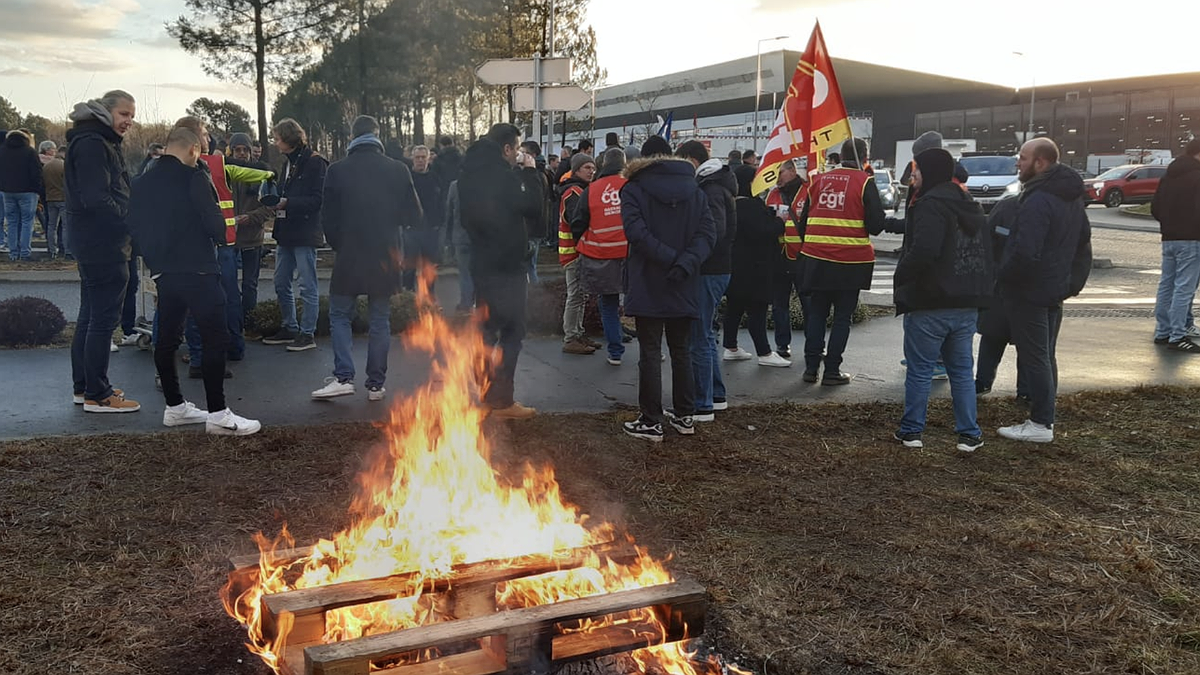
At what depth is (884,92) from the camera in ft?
257

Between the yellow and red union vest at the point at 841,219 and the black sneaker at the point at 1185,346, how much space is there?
14.2 feet

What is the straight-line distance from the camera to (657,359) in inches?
252

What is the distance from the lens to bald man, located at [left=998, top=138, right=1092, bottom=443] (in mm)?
6340

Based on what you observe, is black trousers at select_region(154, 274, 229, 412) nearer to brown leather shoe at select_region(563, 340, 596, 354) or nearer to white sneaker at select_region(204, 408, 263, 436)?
white sneaker at select_region(204, 408, 263, 436)

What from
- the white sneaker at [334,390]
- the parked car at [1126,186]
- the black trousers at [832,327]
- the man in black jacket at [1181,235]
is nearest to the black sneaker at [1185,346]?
the man in black jacket at [1181,235]

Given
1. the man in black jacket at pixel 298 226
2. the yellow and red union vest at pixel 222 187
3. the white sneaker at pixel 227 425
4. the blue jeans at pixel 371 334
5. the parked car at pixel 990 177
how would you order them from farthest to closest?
1. the parked car at pixel 990 177
2. the man in black jacket at pixel 298 226
3. the yellow and red union vest at pixel 222 187
4. the blue jeans at pixel 371 334
5. the white sneaker at pixel 227 425

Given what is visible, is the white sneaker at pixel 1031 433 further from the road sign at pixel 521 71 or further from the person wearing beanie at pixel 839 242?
the road sign at pixel 521 71

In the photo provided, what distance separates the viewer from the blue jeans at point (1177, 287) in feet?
31.5

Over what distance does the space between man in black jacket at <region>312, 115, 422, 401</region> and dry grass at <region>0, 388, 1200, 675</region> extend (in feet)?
3.76

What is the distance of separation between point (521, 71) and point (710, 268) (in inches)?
279

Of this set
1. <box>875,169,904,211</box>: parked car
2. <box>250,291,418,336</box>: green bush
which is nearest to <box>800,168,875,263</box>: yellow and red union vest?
<box>250,291,418,336</box>: green bush

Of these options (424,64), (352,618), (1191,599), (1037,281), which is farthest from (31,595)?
(424,64)

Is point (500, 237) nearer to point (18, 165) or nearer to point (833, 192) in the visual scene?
point (833, 192)

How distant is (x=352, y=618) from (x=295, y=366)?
17.7 ft
